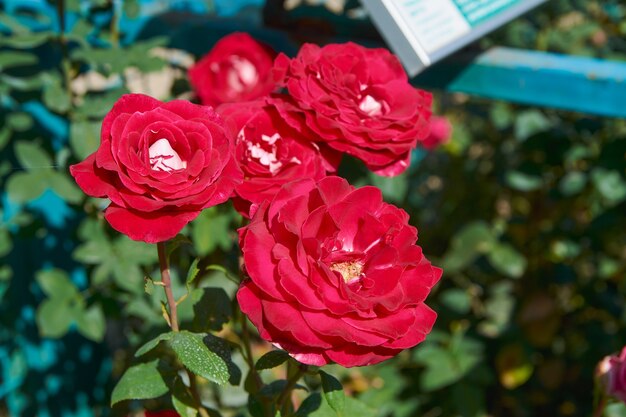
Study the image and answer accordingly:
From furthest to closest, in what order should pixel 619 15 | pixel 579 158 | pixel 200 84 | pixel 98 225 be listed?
pixel 619 15 → pixel 579 158 → pixel 98 225 → pixel 200 84

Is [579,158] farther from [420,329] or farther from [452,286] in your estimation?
[420,329]

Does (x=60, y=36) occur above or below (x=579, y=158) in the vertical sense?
above

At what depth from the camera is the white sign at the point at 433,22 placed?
1.15 m

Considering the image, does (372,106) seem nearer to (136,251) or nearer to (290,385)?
(290,385)

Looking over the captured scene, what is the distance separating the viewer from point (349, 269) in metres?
0.77

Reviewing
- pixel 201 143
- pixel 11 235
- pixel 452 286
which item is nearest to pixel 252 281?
pixel 201 143

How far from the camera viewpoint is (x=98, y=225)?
1626mm

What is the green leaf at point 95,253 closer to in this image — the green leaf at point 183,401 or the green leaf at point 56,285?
the green leaf at point 56,285

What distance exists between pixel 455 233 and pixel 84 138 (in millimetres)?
1288

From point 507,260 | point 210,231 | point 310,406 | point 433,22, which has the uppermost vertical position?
point 433,22

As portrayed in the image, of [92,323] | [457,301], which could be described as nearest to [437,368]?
→ [457,301]

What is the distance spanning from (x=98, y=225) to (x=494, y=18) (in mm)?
895

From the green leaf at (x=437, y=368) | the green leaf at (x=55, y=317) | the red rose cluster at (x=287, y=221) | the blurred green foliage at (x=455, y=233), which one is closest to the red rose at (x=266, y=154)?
the red rose cluster at (x=287, y=221)

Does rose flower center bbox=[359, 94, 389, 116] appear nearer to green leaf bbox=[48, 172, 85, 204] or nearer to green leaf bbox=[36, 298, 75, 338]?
green leaf bbox=[48, 172, 85, 204]
